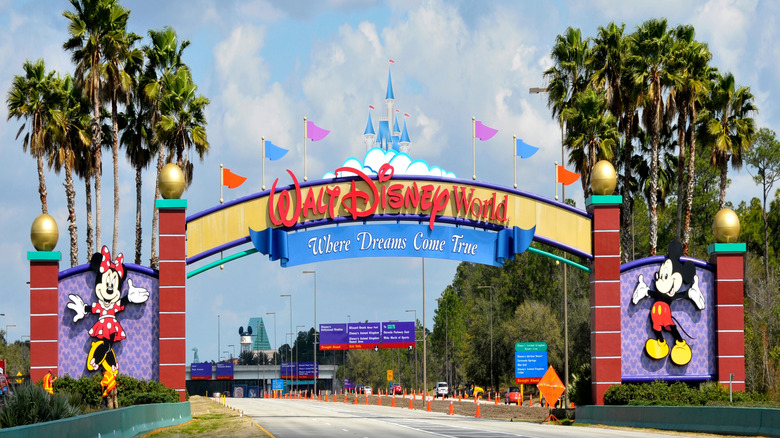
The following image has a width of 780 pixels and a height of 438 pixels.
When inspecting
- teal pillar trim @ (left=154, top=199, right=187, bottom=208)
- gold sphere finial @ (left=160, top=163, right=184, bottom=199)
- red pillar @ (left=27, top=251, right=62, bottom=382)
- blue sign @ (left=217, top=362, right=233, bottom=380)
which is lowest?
blue sign @ (left=217, top=362, right=233, bottom=380)

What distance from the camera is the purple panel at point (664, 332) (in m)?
38.9

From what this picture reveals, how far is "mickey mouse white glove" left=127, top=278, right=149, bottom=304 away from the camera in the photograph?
123 feet

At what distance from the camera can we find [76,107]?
51.4 meters

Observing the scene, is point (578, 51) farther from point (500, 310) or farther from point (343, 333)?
point (343, 333)

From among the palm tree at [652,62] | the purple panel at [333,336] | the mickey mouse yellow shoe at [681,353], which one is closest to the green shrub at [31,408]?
the mickey mouse yellow shoe at [681,353]

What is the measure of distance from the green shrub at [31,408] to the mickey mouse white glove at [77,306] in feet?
44.6

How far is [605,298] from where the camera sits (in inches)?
1527

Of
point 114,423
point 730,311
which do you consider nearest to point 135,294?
point 114,423

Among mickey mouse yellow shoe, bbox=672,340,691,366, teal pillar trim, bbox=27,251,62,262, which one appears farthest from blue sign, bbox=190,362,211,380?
mickey mouse yellow shoe, bbox=672,340,691,366

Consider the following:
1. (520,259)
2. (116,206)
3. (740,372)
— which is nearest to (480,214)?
(740,372)

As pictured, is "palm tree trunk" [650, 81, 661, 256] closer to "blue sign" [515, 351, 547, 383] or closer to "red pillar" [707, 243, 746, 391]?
"red pillar" [707, 243, 746, 391]

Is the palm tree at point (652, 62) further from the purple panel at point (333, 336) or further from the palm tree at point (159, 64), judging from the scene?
the purple panel at point (333, 336)

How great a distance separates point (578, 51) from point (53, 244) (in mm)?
30271

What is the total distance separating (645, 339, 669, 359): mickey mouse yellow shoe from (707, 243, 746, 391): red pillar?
2.06 meters
